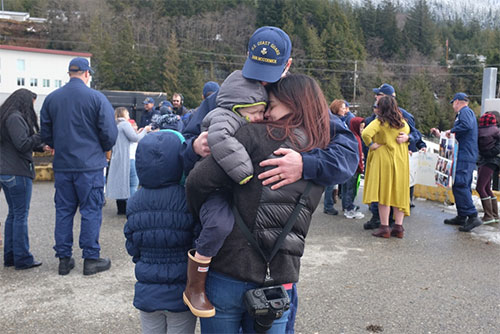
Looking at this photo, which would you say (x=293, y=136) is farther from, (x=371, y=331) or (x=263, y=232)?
(x=371, y=331)

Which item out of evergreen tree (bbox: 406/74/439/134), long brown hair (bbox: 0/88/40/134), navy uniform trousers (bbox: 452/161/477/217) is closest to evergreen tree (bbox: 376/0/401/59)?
evergreen tree (bbox: 406/74/439/134)

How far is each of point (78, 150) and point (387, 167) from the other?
4.01m

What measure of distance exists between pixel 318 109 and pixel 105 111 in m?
3.07

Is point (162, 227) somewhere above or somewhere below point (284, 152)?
below

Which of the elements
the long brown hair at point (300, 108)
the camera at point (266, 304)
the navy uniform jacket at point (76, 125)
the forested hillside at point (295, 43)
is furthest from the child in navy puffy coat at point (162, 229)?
the forested hillside at point (295, 43)

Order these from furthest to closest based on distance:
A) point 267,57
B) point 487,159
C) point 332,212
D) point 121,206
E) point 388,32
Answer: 1. point 388,32
2. point 332,212
3. point 121,206
4. point 487,159
5. point 267,57

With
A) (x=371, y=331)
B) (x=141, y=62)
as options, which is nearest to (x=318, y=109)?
(x=371, y=331)

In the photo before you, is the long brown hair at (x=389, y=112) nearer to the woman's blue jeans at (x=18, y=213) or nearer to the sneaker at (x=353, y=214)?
the sneaker at (x=353, y=214)

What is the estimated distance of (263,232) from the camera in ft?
6.70

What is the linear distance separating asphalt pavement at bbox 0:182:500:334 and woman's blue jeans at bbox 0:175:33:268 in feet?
0.52

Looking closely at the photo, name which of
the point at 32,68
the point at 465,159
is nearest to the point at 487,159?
the point at 465,159

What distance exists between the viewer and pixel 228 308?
6.90ft

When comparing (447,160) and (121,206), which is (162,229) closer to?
(121,206)

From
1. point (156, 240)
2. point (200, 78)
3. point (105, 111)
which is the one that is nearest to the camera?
point (156, 240)
